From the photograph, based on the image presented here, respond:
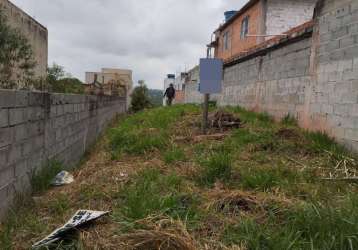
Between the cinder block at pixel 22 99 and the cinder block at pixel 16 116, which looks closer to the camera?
the cinder block at pixel 16 116

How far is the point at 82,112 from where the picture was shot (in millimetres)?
6695

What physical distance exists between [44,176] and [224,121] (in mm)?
4165

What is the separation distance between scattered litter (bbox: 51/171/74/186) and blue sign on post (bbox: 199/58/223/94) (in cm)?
342

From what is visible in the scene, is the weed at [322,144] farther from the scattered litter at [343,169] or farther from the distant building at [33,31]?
the distant building at [33,31]

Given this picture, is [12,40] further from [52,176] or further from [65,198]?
[65,198]

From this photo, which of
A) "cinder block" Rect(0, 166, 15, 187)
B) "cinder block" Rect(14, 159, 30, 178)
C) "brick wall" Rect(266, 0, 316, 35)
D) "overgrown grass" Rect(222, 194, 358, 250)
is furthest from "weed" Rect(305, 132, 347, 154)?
"brick wall" Rect(266, 0, 316, 35)

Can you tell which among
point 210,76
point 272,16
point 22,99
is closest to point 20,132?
point 22,99

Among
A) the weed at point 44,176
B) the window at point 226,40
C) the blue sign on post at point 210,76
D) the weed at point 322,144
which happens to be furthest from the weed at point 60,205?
the window at point 226,40

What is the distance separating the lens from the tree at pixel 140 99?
79.9ft

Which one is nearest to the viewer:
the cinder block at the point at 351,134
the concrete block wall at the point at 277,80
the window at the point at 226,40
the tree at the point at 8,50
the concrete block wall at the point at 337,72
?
the cinder block at the point at 351,134

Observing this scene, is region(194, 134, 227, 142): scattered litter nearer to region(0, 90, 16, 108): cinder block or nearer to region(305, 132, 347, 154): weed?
region(305, 132, 347, 154): weed

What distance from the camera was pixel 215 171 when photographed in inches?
155

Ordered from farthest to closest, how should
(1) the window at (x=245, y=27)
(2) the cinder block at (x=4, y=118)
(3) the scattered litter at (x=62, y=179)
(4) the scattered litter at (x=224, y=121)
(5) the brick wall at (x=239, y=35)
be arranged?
(1) the window at (x=245, y=27), (5) the brick wall at (x=239, y=35), (4) the scattered litter at (x=224, y=121), (3) the scattered litter at (x=62, y=179), (2) the cinder block at (x=4, y=118)

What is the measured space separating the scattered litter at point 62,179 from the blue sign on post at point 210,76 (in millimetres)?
3424
